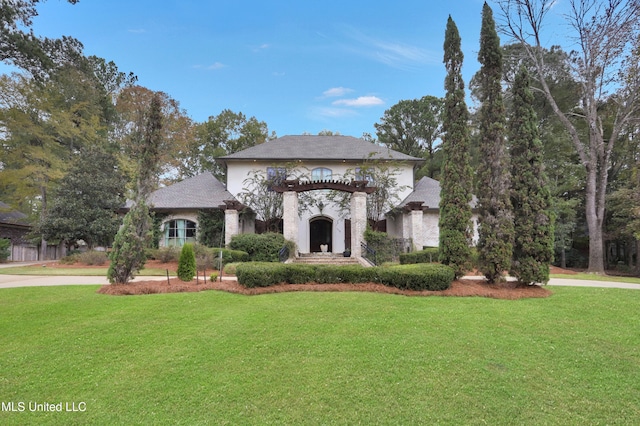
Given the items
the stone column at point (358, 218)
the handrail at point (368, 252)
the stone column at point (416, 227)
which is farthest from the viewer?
the stone column at point (416, 227)

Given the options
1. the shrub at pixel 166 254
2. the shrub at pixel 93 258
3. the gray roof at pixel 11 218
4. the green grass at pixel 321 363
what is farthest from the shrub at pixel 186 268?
the gray roof at pixel 11 218

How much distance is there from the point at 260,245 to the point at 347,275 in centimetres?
802

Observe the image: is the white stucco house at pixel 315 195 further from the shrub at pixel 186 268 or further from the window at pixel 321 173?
the shrub at pixel 186 268

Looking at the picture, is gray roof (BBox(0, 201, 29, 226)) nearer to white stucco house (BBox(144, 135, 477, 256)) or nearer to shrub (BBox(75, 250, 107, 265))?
shrub (BBox(75, 250, 107, 265))

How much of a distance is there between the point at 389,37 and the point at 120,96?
28174 mm

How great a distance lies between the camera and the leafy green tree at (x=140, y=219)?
9.28 metres

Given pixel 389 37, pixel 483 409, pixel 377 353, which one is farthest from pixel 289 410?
pixel 389 37

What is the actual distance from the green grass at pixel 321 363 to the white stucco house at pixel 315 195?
41.2 feet

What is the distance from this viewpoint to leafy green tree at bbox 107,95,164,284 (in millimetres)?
9281

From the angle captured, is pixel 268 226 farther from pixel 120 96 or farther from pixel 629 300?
pixel 120 96

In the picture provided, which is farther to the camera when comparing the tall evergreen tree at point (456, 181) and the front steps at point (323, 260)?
the front steps at point (323, 260)

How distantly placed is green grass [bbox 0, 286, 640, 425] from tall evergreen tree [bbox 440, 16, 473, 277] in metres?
2.81

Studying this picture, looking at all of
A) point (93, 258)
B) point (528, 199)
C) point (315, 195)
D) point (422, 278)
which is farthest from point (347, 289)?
point (93, 258)

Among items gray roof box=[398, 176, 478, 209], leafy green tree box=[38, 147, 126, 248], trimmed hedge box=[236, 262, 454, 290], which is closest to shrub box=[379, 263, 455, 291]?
trimmed hedge box=[236, 262, 454, 290]
